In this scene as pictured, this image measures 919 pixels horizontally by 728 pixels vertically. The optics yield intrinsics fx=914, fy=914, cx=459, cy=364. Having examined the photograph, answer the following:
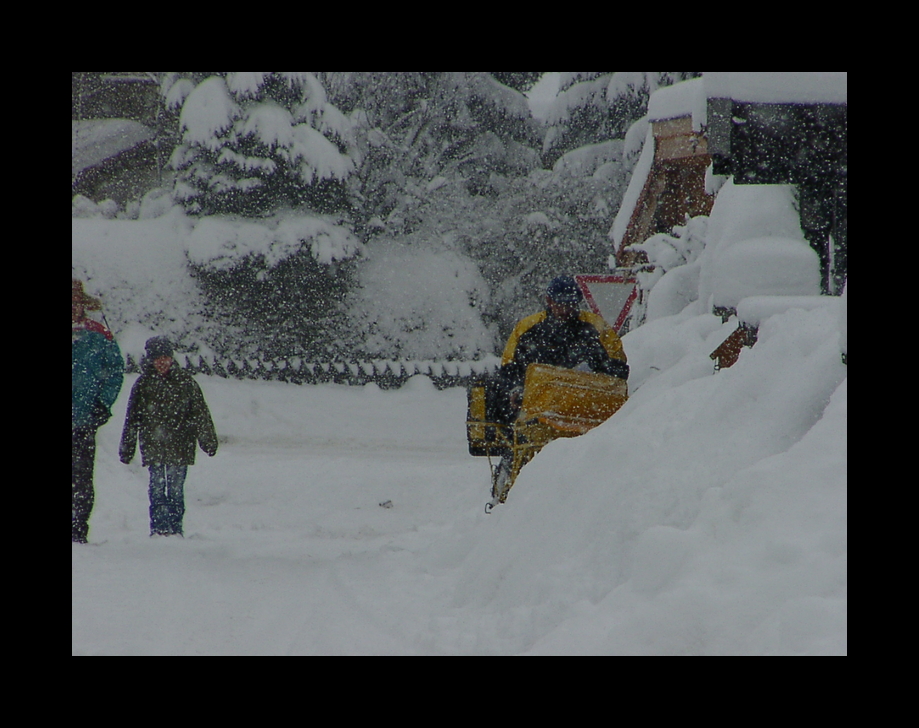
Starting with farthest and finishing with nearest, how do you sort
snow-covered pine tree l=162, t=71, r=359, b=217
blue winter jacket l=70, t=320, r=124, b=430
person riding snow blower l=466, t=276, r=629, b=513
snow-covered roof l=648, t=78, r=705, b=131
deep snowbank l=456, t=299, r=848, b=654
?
1. snow-covered pine tree l=162, t=71, r=359, b=217
2. snow-covered roof l=648, t=78, r=705, b=131
3. blue winter jacket l=70, t=320, r=124, b=430
4. person riding snow blower l=466, t=276, r=629, b=513
5. deep snowbank l=456, t=299, r=848, b=654

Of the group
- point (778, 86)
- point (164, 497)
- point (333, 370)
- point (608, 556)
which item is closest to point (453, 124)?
point (333, 370)

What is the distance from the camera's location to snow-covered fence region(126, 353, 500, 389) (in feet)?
57.9

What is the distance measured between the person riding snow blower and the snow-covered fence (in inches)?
468

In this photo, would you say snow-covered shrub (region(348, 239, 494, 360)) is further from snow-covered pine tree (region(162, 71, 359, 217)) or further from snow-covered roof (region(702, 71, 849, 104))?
snow-covered roof (region(702, 71, 849, 104))

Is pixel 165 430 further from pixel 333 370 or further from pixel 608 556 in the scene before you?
pixel 333 370

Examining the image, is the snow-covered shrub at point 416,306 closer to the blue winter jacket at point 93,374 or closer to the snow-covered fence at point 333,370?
the snow-covered fence at point 333,370

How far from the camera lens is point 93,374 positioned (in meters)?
6.30

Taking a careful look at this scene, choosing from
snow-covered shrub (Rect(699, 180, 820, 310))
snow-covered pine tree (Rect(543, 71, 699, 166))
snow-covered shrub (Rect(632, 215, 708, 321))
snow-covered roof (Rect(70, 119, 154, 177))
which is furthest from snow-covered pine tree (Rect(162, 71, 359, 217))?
snow-covered shrub (Rect(699, 180, 820, 310))

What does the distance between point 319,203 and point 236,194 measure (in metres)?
1.78

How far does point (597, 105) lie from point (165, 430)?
62.0 ft

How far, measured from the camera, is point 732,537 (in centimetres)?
309

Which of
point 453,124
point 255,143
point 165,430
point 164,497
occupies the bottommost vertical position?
point 164,497

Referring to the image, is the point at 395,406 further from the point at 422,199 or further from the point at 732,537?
the point at 732,537
